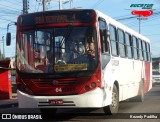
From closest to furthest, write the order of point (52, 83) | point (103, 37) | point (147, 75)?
point (52, 83), point (103, 37), point (147, 75)

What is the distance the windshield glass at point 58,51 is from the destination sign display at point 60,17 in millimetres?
249

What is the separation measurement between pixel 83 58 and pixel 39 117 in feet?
10.3

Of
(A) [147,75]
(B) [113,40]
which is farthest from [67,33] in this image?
(A) [147,75]

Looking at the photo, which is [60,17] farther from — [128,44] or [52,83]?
[128,44]

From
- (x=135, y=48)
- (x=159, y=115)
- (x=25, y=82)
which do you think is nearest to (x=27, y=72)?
(x=25, y=82)

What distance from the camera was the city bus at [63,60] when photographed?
39.4 feet

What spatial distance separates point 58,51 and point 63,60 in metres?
0.32

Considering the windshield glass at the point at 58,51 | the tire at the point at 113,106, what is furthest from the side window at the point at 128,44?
the windshield glass at the point at 58,51

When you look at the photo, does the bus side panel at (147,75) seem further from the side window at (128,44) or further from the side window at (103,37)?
the side window at (103,37)

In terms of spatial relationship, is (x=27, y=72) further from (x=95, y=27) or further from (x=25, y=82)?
(x=95, y=27)

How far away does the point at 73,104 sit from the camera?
39.2 ft

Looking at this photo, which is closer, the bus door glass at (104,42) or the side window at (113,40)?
the bus door glass at (104,42)

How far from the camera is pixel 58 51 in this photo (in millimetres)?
12242

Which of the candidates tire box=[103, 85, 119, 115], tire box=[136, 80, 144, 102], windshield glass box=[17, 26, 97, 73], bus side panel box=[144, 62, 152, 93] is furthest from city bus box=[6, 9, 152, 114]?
bus side panel box=[144, 62, 152, 93]
